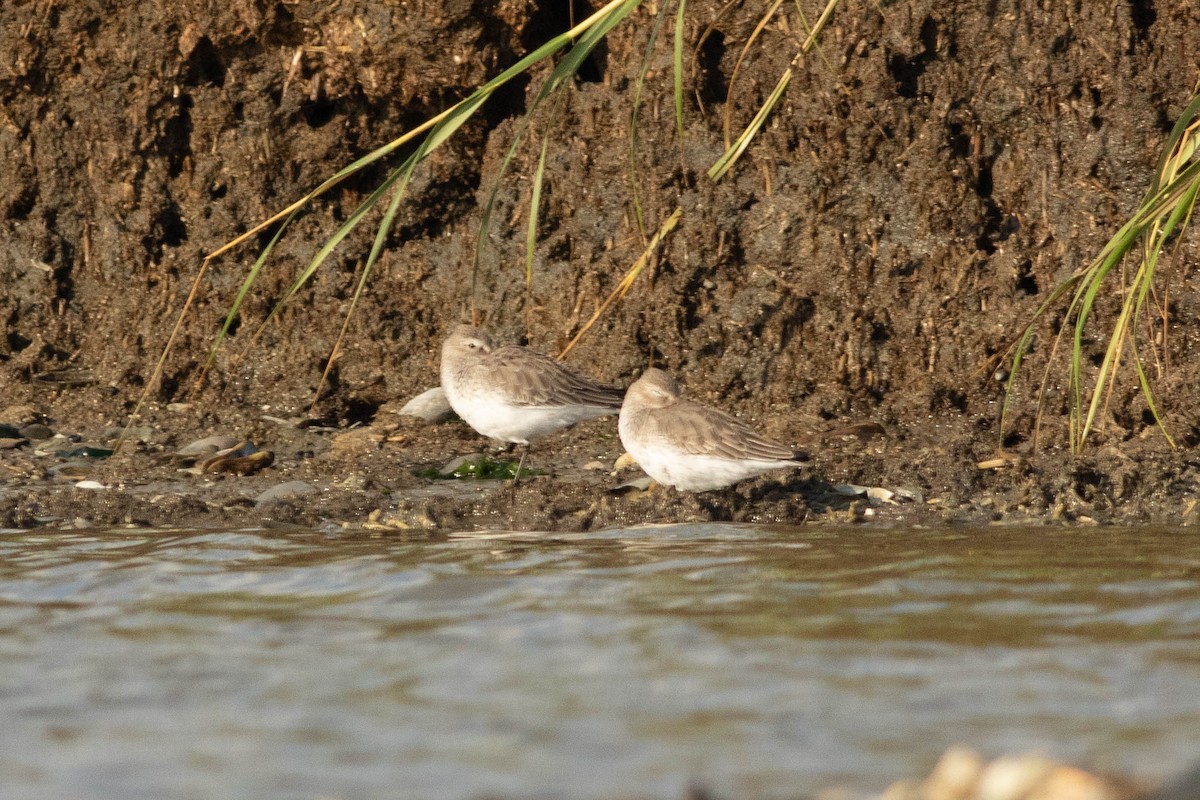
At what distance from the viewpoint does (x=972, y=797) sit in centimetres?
317

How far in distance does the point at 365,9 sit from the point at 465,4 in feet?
1.79

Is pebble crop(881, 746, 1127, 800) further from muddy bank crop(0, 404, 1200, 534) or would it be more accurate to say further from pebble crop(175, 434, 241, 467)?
pebble crop(175, 434, 241, 467)

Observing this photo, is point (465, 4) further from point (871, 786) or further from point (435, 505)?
point (871, 786)

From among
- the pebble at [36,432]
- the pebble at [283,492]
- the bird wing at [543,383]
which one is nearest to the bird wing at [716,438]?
the bird wing at [543,383]

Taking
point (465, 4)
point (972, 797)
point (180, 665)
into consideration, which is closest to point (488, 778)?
point (972, 797)

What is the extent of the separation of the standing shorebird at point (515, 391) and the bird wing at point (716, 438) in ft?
2.64

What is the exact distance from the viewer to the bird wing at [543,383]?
7867mm

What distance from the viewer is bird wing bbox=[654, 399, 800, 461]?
22.8 feet

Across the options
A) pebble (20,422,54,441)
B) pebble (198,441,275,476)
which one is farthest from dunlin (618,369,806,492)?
pebble (20,422,54,441)

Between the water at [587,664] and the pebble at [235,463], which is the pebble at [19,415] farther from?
the water at [587,664]

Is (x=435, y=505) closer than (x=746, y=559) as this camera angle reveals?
No

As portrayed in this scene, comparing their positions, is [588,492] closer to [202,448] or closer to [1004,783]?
[202,448]

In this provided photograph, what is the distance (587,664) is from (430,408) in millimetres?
4437

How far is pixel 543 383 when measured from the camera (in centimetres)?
794
